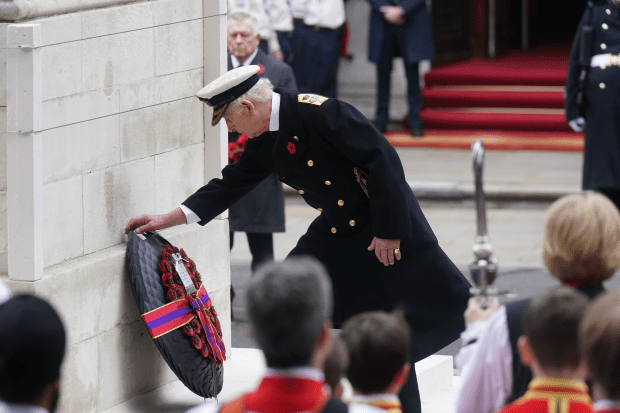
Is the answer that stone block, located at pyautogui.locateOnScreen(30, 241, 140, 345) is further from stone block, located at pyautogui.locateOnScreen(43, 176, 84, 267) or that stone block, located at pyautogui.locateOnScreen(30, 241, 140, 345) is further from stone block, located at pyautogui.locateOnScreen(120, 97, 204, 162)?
stone block, located at pyautogui.locateOnScreen(120, 97, 204, 162)

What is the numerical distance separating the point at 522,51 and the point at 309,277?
13.7 metres

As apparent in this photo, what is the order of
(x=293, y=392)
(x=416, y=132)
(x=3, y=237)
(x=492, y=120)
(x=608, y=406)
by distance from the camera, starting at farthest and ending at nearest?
(x=492, y=120) < (x=416, y=132) < (x=3, y=237) < (x=293, y=392) < (x=608, y=406)

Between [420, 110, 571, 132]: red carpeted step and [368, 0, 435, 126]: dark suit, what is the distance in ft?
1.55

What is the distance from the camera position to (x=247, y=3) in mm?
11039

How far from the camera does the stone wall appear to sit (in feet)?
15.0

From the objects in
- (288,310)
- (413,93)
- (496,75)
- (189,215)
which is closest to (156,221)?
(189,215)

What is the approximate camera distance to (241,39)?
723cm

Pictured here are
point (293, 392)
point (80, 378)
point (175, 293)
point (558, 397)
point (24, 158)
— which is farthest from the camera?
→ point (175, 293)

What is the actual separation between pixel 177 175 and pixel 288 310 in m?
3.00

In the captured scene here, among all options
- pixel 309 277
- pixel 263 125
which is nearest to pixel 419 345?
pixel 263 125

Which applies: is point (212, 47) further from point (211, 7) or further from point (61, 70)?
point (61, 70)

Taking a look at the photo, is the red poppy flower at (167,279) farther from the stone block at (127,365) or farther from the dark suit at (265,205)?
the dark suit at (265,205)

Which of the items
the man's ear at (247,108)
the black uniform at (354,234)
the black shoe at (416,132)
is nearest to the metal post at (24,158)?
the man's ear at (247,108)

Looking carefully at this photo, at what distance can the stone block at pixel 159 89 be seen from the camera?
4988 millimetres
